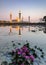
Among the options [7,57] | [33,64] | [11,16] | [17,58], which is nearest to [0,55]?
[7,57]

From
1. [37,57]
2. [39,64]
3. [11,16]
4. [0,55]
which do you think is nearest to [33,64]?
[39,64]

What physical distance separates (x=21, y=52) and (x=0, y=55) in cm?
76

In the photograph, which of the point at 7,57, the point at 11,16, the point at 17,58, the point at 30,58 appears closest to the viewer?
the point at 30,58

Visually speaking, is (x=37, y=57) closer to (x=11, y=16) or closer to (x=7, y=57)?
(x=7, y=57)

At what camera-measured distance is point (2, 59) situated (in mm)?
4449

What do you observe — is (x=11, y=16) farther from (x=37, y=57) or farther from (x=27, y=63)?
(x=27, y=63)

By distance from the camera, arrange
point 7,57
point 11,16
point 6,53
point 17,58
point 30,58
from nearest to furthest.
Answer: point 30,58 < point 17,58 < point 7,57 < point 6,53 < point 11,16

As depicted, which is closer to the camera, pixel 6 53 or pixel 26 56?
pixel 26 56

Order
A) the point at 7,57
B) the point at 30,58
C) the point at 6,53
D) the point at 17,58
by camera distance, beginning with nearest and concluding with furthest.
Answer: the point at 30,58 → the point at 17,58 → the point at 7,57 → the point at 6,53

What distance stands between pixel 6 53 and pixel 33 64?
108cm

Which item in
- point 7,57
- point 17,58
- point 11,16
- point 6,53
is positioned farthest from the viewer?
point 11,16

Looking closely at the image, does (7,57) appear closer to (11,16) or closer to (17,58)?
(17,58)

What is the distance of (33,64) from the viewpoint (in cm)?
421

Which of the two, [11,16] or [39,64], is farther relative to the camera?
[11,16]
